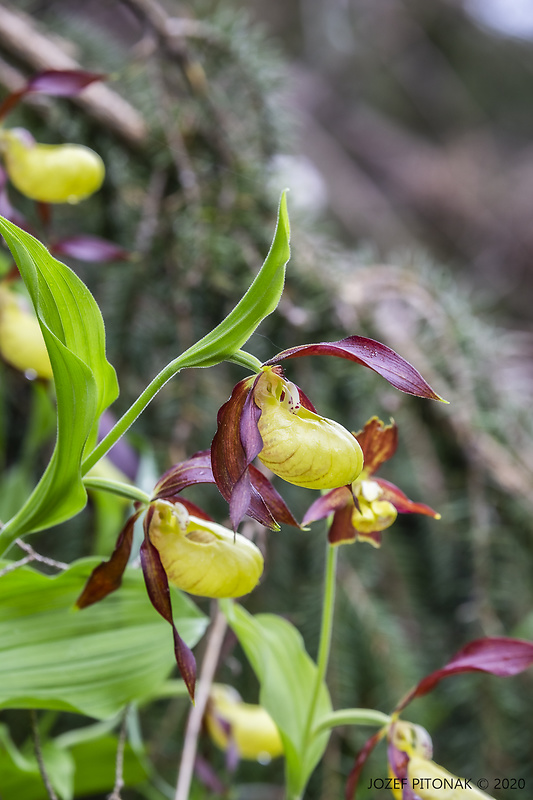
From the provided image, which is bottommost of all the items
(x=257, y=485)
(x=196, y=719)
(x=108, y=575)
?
(x=196, y=719)

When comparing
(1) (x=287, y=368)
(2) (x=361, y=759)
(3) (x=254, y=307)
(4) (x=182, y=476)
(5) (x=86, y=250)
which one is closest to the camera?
(3) (x=254, y=307)

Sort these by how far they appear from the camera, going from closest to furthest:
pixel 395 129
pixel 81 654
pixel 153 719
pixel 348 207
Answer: pixel 81 654
pixel 153 719
pixel 348 207
pixel 395 129

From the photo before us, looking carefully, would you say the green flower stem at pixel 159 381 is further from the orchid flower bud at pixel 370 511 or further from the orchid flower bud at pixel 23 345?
the orchid flower bud at pixel 23 345

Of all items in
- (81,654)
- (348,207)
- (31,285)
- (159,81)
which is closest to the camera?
(31,285)

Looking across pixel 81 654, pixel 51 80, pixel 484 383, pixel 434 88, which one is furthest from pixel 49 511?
pixel 434 88

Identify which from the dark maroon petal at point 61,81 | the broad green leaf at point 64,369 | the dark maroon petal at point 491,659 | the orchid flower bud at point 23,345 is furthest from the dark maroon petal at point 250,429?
the dark maroon petal at point 61,81

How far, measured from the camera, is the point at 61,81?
0.74 m

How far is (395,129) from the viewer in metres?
4.06

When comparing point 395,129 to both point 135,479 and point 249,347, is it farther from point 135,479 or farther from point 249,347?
point 135,479

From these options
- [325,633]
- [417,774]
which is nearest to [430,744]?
[417,774]

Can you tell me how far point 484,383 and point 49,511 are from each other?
955 mm

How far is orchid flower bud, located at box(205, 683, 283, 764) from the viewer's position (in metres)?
0.75

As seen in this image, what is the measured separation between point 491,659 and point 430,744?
0.09 metres

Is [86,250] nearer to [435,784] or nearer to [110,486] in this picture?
[110,486]
